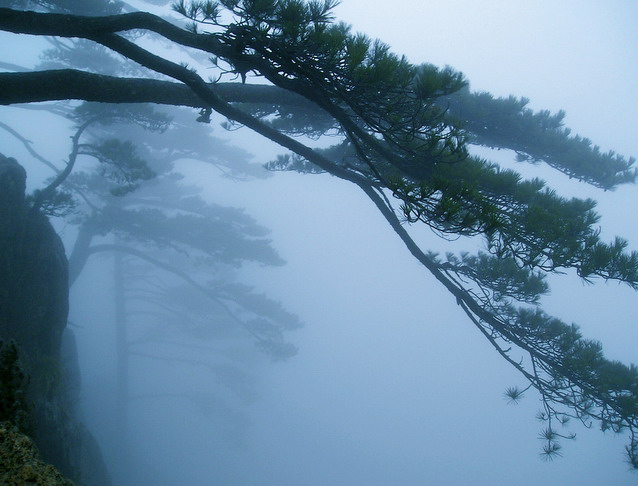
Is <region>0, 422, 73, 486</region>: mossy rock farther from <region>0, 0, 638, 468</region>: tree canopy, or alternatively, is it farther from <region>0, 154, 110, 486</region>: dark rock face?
<region>0, 154, 110, 486</region>: dark rock face

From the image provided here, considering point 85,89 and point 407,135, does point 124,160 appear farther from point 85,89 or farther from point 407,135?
point 407,135

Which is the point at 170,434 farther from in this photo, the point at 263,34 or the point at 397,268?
the point at 397,268

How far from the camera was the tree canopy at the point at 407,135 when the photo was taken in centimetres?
293

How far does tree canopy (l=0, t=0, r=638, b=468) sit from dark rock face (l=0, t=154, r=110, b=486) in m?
4.89

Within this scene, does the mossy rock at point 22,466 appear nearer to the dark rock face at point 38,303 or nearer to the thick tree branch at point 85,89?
the thick tree branch at point 85,89

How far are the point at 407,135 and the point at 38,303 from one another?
300 inches

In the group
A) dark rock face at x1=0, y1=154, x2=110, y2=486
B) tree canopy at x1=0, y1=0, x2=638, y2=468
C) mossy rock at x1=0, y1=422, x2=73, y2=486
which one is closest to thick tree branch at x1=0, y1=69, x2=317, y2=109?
tree canopy at x1=0, y1=0, x2=638, y2=468

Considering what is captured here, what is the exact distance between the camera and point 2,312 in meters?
6.25

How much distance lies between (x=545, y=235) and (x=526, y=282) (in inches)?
72.8

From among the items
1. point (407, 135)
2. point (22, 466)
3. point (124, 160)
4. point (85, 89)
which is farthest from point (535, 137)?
point (124, 160)

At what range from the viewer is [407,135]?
3.25 metres

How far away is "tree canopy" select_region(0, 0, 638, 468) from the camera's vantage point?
9.62ft

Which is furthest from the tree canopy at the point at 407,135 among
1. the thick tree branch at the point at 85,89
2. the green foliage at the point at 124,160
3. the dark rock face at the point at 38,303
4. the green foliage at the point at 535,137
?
the green foliage at the point at 124,160

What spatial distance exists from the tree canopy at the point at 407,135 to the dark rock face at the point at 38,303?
4886mm
